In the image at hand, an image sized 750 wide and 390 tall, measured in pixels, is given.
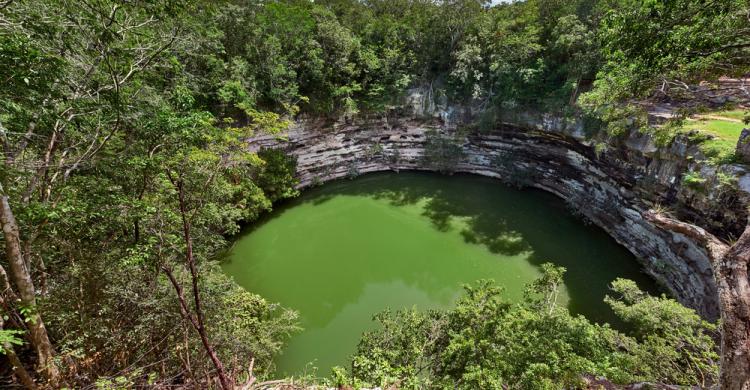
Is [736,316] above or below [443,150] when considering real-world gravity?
above

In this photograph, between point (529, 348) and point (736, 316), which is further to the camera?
point (529, 348)

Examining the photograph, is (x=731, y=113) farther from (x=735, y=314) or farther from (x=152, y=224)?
(x=152, y=224)

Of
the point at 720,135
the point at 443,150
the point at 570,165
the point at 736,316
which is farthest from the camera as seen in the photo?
the point at 443,150

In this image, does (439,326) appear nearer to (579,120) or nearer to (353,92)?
(579,120)

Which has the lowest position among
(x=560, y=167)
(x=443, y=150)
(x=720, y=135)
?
(x=560, y=167)

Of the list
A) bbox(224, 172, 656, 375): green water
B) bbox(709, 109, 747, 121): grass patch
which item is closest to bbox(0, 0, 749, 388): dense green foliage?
bbox(224, 172, 656, 375): green water

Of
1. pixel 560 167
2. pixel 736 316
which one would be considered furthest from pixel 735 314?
pixel 560 167

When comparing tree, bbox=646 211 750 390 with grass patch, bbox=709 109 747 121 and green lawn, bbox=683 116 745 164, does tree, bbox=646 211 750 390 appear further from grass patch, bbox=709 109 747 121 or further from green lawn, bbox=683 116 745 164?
grass patch, bbox=709 109 747 121
